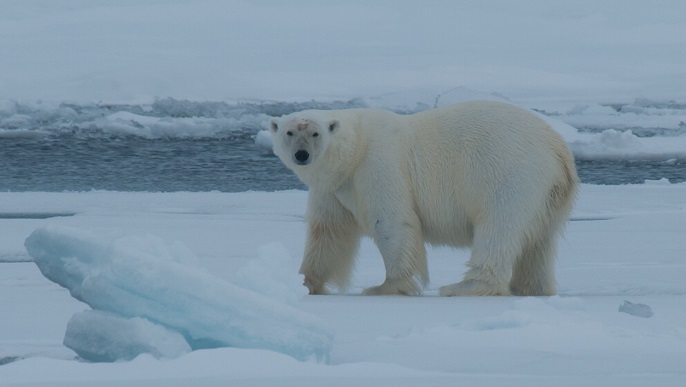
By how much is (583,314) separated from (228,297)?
46.8 inches

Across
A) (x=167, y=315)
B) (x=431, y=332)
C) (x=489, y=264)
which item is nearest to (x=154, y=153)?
(x=489, y=264)

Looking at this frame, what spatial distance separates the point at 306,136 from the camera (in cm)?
476

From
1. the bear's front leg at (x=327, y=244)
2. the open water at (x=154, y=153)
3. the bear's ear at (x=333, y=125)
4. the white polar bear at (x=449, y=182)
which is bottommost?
the open water at (x=154, y=153)

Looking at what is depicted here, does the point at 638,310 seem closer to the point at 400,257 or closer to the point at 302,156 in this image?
the point at 400,257

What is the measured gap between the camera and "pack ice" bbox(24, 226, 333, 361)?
2.73 metres

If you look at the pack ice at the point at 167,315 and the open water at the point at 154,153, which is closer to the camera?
the pack ice at the point at 167,315

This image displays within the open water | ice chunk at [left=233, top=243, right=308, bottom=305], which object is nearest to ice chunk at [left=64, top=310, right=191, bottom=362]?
ice chunk at [left=233, top=243, right=308, bottom=305]

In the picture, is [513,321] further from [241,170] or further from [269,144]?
[269,144]

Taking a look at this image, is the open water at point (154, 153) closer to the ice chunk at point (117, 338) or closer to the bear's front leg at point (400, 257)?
the bear's front leg at point (400, 257)

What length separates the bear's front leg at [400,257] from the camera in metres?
4.75

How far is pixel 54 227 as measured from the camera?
9.58ft

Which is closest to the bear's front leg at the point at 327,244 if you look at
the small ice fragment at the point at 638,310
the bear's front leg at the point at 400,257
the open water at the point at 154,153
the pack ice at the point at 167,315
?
the bear's front leg at the point at 400,257

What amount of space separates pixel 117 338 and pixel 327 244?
240 centimetres

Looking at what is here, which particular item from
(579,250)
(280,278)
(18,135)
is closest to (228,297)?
(280,278)
